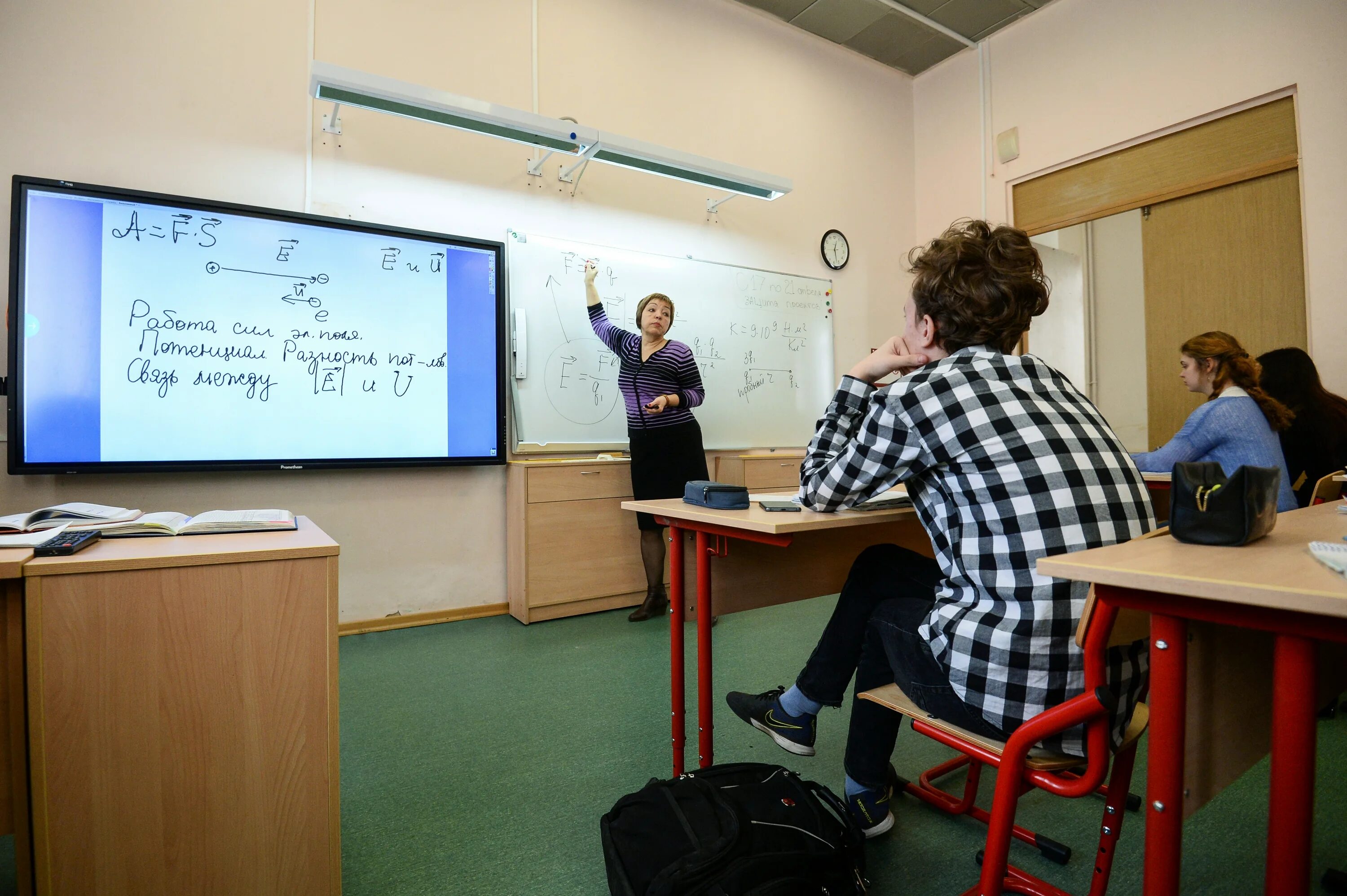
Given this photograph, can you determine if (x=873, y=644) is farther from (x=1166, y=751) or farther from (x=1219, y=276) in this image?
(x=1219, y=276)

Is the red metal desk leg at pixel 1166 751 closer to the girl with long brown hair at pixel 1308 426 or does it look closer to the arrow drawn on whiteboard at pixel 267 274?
the girl with long brown hair at pixel 1308 426

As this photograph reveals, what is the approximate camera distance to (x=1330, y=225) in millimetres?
3268

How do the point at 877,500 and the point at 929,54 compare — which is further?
the point at 929,54

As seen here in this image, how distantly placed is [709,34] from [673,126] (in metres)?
0.69

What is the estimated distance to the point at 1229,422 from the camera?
236cm

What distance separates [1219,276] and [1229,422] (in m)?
1.86

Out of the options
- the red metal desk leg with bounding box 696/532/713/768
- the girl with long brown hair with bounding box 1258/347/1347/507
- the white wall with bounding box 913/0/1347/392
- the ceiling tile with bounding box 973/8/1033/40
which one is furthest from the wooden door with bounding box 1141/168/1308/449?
the red metal desk leg with bounding box 696/532/713/768

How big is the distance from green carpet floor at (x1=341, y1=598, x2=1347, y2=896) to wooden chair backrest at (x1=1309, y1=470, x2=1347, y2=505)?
2.23 ft

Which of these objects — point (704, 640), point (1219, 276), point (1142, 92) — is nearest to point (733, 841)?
point (704, 640)

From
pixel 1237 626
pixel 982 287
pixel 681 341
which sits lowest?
pixel 1237 626

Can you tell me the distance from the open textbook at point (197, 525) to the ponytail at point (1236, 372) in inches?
117

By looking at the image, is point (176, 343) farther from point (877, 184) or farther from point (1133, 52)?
point (1133, 52)

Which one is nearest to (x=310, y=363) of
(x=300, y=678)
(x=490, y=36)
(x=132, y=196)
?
(x=132, y=196)

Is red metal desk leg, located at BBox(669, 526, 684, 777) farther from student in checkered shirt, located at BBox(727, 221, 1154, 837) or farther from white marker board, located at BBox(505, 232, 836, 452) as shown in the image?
white marker board, located at BBox(505, 232, 836, 452)
